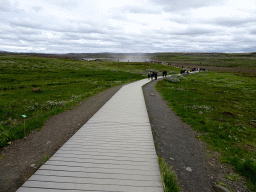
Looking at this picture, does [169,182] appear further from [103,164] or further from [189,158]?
[189,158]

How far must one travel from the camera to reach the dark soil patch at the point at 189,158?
5469 millimetres

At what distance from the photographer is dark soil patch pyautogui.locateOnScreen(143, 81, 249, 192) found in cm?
547

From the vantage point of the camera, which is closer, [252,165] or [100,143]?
[252,165]

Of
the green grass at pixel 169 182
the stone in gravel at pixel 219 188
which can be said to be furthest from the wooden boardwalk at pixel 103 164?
the stone in gravel at pixel 219 188

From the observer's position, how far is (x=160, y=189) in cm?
438

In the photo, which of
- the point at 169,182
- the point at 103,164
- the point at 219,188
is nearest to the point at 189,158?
the point at 219,188

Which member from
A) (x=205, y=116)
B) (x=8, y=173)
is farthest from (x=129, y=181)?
(x=205, y=116)

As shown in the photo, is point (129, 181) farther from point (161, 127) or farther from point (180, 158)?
point (161, 127)

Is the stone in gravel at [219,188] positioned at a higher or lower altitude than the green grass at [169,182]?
lower

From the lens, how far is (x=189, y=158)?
277 inches

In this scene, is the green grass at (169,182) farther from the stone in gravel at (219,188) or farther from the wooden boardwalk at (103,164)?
the stone in gravel at (219,188)

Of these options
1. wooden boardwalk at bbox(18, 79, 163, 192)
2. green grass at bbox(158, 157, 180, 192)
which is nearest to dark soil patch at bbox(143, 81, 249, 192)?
green grass at bbox(158, 157, 180, 192)

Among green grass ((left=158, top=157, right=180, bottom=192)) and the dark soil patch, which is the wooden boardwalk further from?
the dark soil patch

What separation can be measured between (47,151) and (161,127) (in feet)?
23.5
